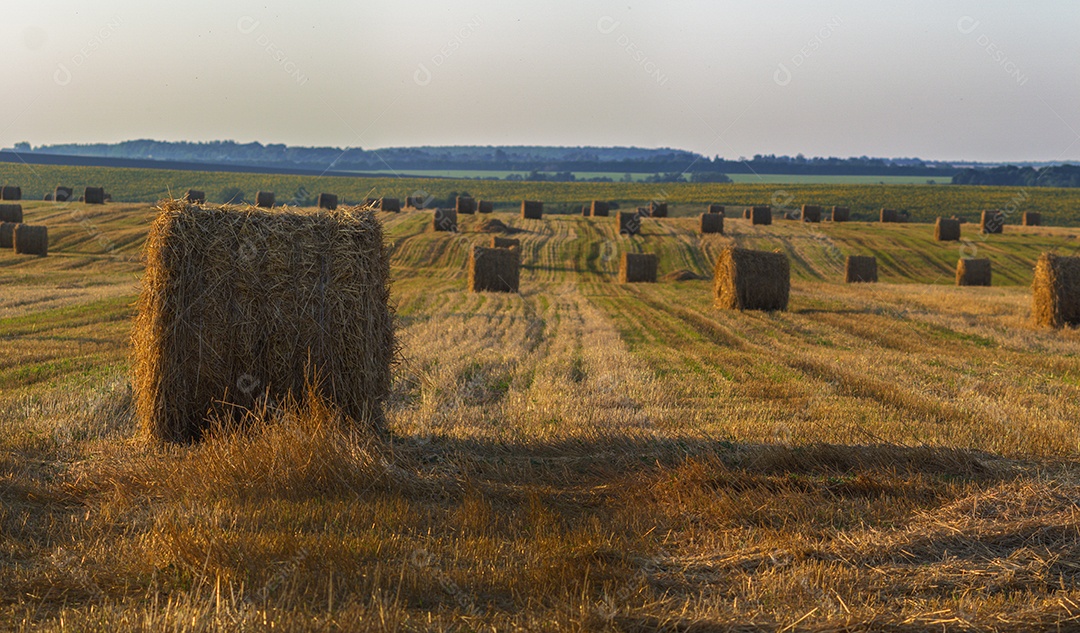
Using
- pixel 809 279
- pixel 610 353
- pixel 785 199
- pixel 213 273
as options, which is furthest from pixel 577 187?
pixel 213 273

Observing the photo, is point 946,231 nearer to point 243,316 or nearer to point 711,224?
point 711,224

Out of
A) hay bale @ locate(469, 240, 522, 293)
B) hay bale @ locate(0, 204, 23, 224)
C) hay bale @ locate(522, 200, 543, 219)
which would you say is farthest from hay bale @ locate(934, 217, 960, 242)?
hay bale @ locate(0, 204, 23, 224)

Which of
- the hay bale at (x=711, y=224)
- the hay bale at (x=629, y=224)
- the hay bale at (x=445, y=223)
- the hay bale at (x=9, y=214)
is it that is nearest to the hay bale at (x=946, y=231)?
the hay bale at (x=711, y=224)

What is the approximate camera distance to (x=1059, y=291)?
20.3 m

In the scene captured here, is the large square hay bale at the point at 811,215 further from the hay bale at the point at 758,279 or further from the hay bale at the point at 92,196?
the hay bale at the point at 92,196

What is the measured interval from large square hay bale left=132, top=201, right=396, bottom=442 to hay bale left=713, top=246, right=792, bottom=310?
17016 millimetres

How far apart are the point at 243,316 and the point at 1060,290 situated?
717 inches

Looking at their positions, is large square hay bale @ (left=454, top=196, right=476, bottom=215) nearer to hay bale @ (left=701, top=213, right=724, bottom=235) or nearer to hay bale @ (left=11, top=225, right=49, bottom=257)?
hay bale @ (left=701, top=213, right=724, bottom=235)

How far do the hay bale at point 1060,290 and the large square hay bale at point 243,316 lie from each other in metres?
17.1

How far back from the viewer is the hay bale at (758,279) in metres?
24.2

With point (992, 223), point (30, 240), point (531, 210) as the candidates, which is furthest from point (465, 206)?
point (992, 223)

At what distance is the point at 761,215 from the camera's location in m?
56.6

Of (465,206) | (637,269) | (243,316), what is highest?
(465,206)

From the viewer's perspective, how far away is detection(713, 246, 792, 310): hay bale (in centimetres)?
2423
